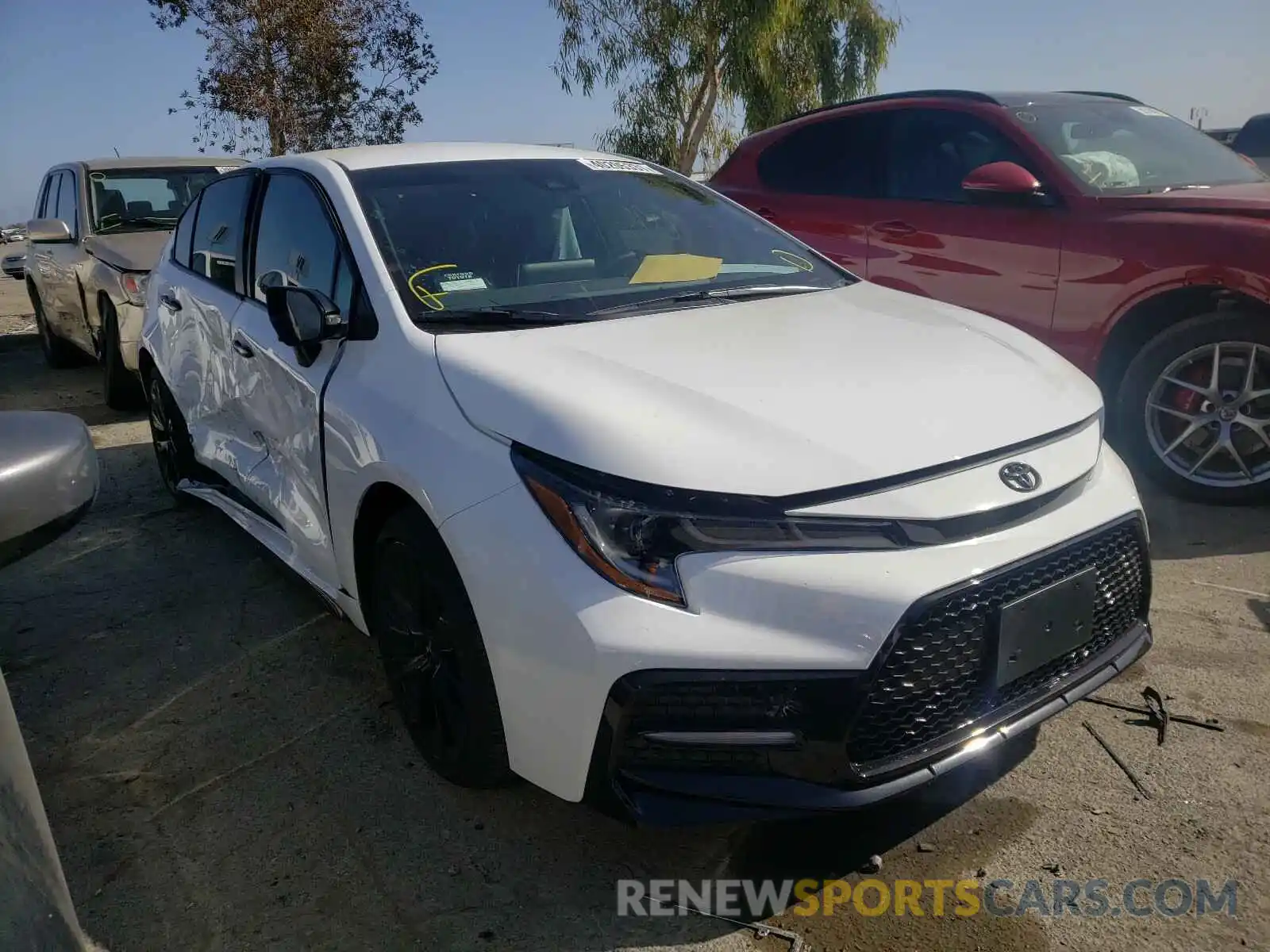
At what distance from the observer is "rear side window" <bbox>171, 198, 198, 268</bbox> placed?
4.55 metres

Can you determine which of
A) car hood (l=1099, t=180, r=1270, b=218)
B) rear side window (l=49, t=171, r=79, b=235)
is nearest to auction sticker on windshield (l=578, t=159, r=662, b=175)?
car hood (l=1099, t=180, r=1270, b=218)

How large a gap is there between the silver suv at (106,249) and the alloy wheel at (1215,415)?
5.54m

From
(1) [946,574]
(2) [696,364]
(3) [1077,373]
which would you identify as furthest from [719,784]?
(3) [1077,373]

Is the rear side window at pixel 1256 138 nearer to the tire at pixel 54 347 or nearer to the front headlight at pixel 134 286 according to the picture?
the front headlight at pixel 134 286

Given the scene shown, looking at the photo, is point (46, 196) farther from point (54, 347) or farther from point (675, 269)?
point (675, 269)

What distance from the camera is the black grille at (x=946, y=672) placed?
1.97 metres

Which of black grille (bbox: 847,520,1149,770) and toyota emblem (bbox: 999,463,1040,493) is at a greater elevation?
toyota emblem (bbox: 999,463,1040,493)

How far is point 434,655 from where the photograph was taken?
2467 mm

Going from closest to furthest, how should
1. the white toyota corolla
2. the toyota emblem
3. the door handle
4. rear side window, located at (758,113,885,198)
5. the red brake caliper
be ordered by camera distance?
the white toyota corolla, the toyota emblem, the red brake caliper, the door handle, rear side window, located at (758,113,885,198)

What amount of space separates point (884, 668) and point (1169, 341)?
3.06 metres

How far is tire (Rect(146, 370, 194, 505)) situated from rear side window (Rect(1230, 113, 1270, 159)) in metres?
10.1

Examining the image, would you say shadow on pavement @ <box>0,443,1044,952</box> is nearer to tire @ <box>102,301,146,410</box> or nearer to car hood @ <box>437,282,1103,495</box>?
car hood @ <box>437,282,1103,495</box>

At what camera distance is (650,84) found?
17375 millimetres

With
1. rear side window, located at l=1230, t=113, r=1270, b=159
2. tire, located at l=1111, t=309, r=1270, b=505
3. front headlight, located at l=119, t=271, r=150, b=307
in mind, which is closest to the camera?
tire, located at l=1111, t=309, r=1270, b=505
